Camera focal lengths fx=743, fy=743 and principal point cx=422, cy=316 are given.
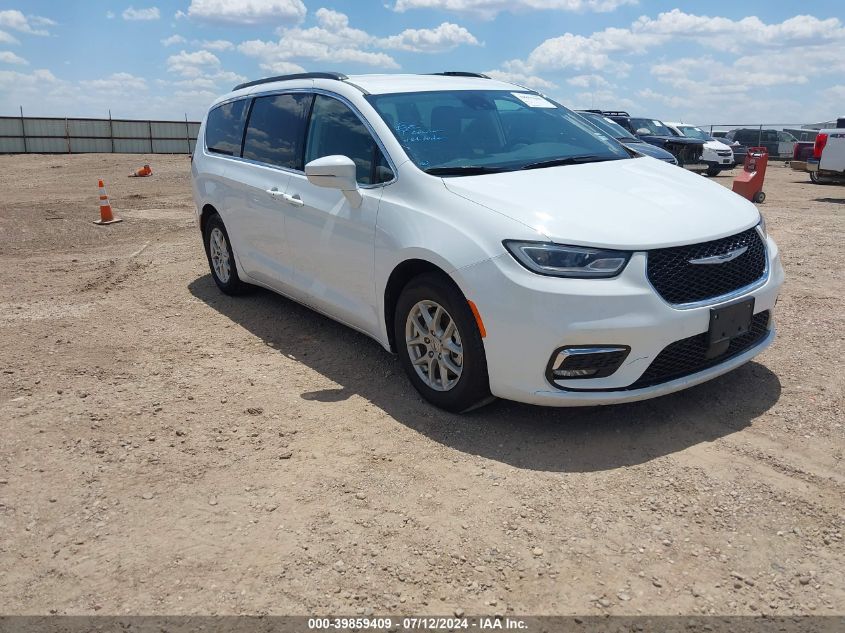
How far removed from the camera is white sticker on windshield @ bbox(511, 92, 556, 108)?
5.24 m

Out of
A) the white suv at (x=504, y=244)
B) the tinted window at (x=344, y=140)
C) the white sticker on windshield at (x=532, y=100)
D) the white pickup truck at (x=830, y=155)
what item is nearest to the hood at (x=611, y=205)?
the white suv at (x=504, y=244)

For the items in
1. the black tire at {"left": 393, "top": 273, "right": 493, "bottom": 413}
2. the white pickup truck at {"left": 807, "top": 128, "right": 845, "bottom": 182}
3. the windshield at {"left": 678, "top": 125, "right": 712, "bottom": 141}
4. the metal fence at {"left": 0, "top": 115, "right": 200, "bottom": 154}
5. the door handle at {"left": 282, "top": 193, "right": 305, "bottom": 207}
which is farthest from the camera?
the metal fence at {"left": 0, "top": 115, "right": 200, "bottom": 154}

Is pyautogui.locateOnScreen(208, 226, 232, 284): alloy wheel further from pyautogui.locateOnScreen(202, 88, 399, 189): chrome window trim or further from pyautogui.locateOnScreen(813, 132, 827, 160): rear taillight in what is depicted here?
pyautogui.locateOnScreen(813, 132, 827, 160): rear taillight

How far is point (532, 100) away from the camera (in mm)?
5320

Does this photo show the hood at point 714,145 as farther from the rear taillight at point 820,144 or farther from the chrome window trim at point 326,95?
the chrome window trim at point 326,95

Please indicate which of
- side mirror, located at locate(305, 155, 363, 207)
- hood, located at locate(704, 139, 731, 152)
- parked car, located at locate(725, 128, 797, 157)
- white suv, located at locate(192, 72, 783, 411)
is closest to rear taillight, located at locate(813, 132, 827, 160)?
hood, located at locate(704, 139, 731, 152)

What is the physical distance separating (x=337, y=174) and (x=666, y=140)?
18097 millimetres

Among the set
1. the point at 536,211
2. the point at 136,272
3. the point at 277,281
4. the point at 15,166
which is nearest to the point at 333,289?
the point at 277,281

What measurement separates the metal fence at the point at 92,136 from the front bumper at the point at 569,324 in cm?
3422

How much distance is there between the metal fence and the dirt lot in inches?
1276

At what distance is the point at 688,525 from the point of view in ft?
10.2

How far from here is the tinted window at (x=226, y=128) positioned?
6.29 m

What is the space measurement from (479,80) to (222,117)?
2.51 metres

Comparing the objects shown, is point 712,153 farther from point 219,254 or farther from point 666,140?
point 219,254
